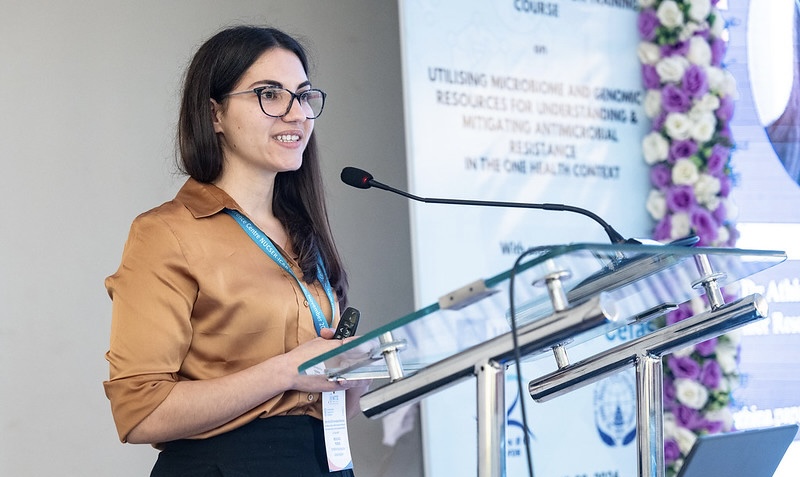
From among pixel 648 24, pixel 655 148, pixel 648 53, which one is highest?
pixel 648 24

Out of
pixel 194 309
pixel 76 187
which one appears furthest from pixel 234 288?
pixel 76 187

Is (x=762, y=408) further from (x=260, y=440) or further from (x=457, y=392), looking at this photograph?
(x=260, y=440)

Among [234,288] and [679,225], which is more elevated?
[679,225]

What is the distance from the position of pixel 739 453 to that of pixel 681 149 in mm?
2732

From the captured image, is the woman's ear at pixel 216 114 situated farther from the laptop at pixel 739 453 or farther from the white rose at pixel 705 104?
the white rose at pixel 705 104

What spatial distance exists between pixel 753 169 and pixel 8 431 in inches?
115

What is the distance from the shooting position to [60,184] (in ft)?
10.2

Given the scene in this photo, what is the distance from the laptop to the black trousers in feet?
2.68

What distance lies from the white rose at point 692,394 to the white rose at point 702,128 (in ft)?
3.07

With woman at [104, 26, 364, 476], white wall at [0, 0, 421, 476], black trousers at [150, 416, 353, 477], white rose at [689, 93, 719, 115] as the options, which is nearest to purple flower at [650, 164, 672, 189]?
white rose at [689, 93, 719, 115]

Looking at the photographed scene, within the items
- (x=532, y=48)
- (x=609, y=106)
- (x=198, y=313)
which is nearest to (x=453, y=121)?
(x=532, y=48)

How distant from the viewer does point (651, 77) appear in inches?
150

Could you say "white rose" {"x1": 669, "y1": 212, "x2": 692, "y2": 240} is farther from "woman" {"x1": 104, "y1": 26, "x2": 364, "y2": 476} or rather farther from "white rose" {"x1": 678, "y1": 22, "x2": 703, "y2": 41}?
"woman" {"x1": 104, "y1": 26, "x2": 364, "y2": 476}

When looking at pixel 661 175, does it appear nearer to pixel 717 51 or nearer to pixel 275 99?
pixel 717 51
